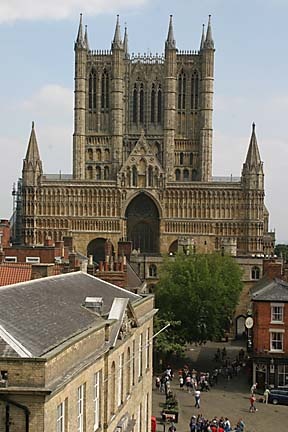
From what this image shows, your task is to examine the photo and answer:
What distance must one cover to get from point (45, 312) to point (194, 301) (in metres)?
36.3

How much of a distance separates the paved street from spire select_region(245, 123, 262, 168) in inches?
2330

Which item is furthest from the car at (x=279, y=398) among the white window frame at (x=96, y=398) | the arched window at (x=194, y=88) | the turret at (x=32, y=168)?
the arched window at (x=194, y=88)

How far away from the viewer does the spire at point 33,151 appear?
11069cm

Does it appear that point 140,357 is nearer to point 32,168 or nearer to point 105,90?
point 32,168

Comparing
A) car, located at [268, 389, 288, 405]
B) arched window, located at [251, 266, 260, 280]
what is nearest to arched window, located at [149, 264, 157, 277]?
arched window, located at [251, 266, 260, 280]

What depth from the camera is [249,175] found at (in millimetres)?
106250

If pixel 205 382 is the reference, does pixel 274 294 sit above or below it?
above

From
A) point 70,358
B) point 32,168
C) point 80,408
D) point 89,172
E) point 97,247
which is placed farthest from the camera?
point 89,172

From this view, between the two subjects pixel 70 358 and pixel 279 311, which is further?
pixel 279 311

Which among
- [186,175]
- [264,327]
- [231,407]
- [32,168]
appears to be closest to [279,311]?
[264,327]

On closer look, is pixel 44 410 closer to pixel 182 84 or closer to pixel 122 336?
pixel 122 336

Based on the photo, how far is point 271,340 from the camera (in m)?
48.1

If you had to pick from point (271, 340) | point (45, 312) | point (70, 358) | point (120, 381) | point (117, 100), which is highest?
point (117, 100)

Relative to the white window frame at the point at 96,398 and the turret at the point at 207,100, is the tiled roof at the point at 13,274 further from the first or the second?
the turret at the point at 207,100
